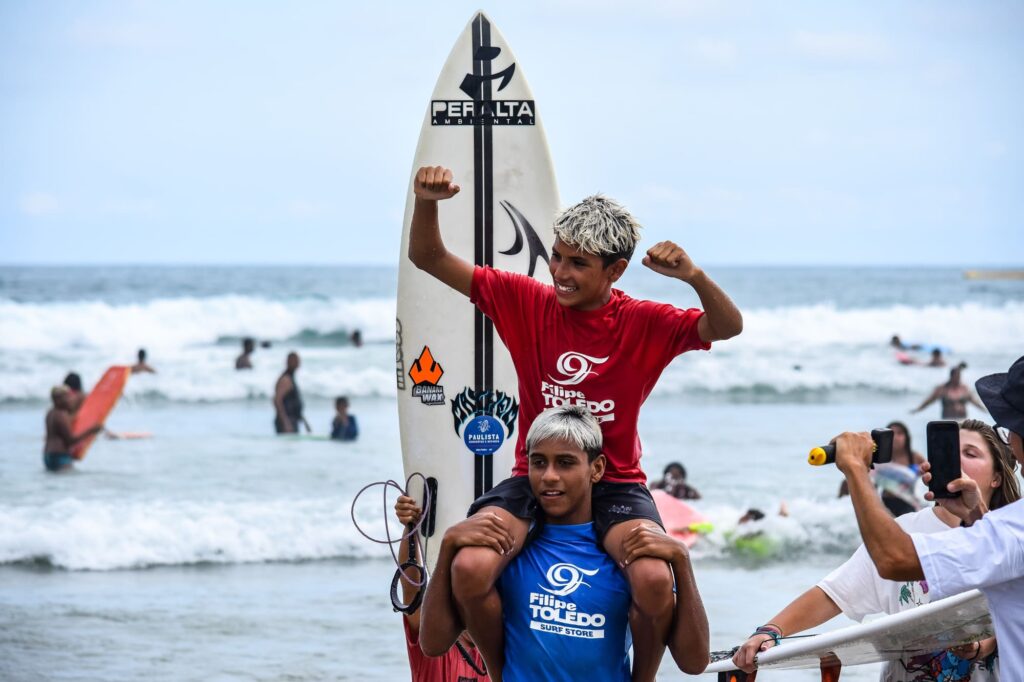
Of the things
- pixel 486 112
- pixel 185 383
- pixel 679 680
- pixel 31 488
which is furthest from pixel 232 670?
pixel 185 383

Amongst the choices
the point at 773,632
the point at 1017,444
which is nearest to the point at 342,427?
the point at 773,632

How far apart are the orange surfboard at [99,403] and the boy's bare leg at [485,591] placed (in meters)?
10.3

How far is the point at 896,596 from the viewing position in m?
3.40

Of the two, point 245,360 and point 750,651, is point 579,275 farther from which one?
point 245,360

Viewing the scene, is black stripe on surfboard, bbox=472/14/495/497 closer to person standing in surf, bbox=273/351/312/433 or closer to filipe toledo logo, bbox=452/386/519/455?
filipe toledo logo, bbox=452/386/519/455

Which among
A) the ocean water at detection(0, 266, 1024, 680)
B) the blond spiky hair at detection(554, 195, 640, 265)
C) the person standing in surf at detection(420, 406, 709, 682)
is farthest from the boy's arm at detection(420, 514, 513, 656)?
the ocean water at detection(0, 266, 1024, 680)

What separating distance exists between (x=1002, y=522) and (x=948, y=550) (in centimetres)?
12

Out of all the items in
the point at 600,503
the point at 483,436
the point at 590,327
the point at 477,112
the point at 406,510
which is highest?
the point at 477,112

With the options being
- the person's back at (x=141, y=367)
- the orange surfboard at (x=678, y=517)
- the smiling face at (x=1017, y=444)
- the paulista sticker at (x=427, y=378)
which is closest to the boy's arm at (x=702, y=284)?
the smiling face at (x=1017, y=444)

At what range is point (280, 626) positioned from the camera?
6.79 m

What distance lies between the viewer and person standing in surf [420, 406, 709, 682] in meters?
3.09

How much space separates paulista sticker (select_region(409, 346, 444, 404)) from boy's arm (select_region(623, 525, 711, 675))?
206 cm

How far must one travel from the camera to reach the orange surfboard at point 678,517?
907 cm

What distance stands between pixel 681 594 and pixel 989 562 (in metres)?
0.91
